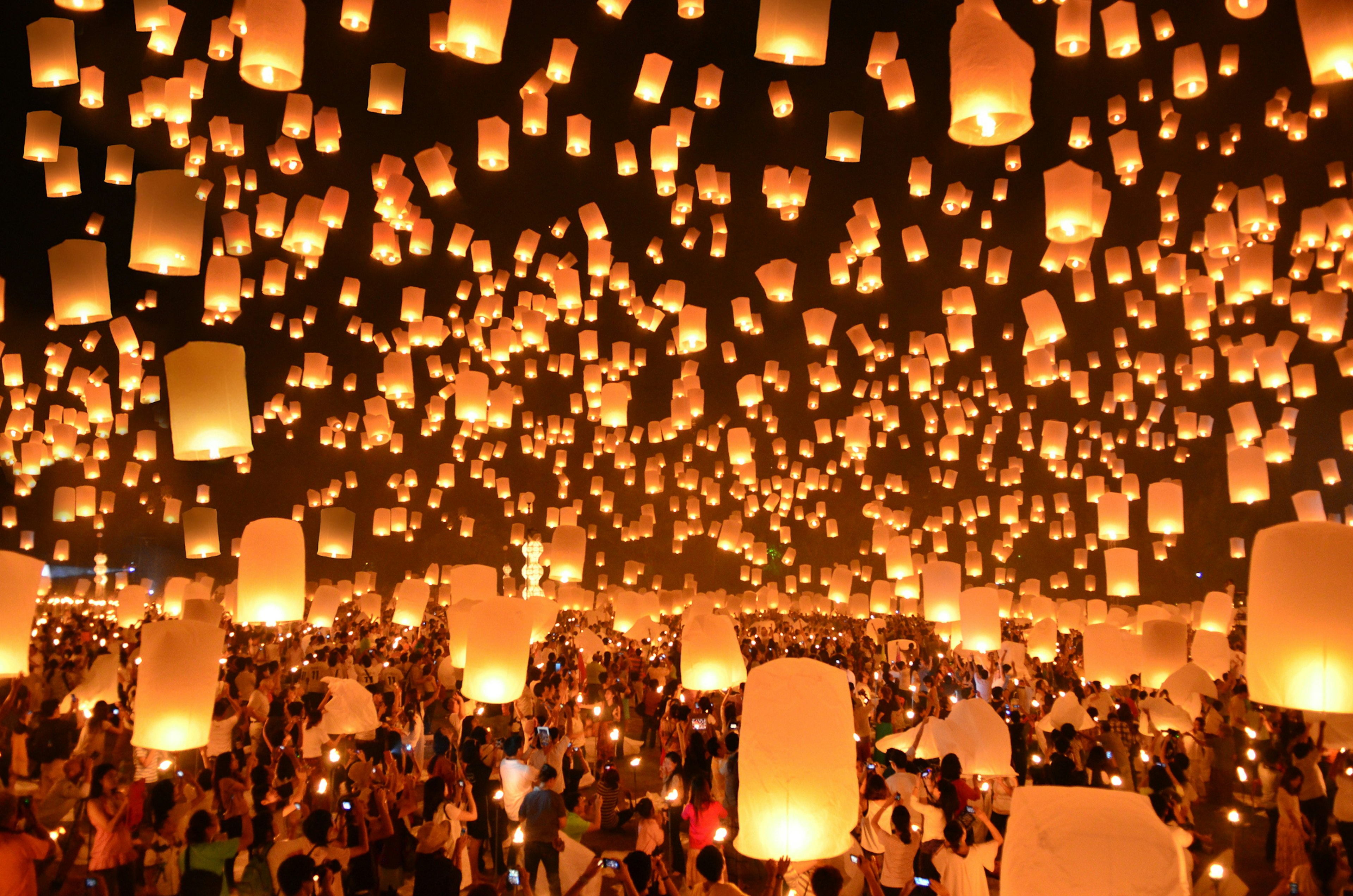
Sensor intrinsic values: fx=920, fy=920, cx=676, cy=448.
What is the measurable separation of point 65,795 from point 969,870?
233 inches

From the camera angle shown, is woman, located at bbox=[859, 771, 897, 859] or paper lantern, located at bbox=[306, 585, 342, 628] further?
paper lantern, located at bbox=[306, 585, 342, 628]

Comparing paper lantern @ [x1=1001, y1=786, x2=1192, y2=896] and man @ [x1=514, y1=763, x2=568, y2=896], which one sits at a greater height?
paper lantern @ [x1=1001, y1=786, x2=1192, y2=896]

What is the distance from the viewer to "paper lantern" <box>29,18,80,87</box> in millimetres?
6809

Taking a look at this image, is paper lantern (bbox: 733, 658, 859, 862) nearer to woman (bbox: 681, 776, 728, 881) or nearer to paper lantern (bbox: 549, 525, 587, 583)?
woman (bbox: 681, 776, 728, 881)

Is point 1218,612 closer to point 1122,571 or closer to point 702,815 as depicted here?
point 1122,571

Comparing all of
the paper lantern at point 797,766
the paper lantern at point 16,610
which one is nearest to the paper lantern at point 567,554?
the paper lantern at point 16,610

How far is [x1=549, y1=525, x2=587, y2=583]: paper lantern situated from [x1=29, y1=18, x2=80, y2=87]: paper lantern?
6609 mm

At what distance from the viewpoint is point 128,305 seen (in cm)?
2528

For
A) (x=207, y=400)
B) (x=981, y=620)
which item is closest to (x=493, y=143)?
(x=207, y=400)

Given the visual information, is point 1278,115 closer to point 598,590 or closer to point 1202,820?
point 1202,820

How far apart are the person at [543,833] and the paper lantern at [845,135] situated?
570cm

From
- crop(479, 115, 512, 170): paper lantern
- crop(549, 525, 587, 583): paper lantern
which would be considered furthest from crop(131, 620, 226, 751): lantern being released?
crop(549, 525, 587, 583): paper lantern

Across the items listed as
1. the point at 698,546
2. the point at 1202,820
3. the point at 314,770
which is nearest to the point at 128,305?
the point at 698,546

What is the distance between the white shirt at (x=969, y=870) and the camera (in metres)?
4.66
